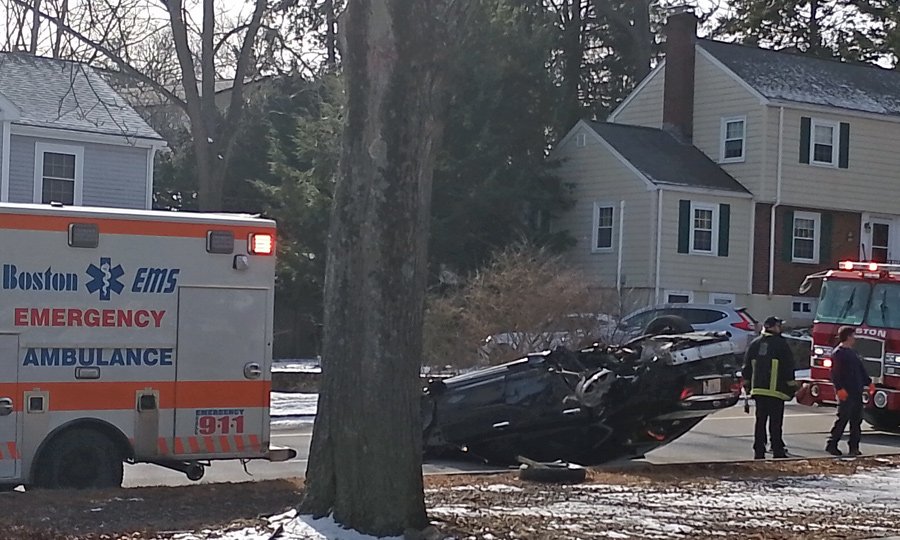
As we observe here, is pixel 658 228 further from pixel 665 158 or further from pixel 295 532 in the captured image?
pixel 295 532

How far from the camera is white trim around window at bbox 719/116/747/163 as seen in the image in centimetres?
3838

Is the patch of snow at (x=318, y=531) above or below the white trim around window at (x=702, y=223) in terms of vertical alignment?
below

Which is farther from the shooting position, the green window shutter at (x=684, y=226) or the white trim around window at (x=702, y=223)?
the white trim around window at (x=702, y=223)

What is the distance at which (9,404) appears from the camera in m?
11.3

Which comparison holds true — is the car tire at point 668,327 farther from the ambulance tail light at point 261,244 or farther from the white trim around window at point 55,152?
the white trim around window at point 55,152

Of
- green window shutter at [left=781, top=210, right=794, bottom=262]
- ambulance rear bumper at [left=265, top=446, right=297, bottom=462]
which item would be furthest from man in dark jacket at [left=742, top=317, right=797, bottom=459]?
green window shutter at [left=781, top=210, right=794, bottom=262]

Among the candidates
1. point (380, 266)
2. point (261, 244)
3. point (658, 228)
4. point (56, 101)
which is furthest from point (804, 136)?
point (380, 266)

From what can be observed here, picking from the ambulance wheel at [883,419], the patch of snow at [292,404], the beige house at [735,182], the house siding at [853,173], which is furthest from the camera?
the house siding at [853,173]

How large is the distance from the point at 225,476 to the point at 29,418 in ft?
10.5

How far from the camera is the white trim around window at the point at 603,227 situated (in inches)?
1503

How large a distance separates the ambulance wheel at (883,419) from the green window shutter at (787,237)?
1803 centimetres

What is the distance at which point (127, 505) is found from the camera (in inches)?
420

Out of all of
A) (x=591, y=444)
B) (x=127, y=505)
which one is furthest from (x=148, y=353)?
(x=591, y=444)

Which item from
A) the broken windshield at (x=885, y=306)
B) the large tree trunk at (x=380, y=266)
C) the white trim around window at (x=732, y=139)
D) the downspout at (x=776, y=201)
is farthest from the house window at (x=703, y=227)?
the large tree trunk at (x=380, y=266)
